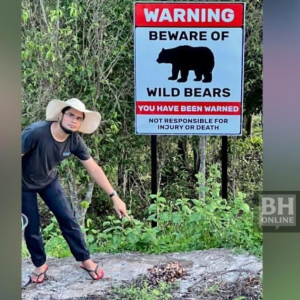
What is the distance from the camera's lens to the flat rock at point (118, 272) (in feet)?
9.29

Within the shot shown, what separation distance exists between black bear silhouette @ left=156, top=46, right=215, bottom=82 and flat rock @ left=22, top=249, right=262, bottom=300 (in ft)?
3.57

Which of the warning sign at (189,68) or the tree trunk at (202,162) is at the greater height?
the warning sign at (189,68)

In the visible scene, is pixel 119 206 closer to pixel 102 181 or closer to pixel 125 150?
pixel 102 181

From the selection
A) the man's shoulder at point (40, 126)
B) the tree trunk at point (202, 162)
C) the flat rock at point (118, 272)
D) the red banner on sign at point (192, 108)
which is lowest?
the flat rock at point (118, 272)

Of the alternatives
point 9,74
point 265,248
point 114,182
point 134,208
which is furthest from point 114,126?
point 265,248

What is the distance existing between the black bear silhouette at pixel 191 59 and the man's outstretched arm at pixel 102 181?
0.69 meters

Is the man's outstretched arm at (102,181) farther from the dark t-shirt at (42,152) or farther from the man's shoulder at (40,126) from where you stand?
the man's shoulder at (40,126)

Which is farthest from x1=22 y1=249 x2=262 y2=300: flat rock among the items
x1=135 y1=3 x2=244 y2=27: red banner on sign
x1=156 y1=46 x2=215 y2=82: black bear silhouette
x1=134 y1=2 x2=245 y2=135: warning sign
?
x1=135 y1=3 x2=244 y2=27: red banner on sign

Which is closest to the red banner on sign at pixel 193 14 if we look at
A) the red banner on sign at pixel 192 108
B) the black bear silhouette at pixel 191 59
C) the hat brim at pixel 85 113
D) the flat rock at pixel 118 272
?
the black bear silhouette at pixel 191 59

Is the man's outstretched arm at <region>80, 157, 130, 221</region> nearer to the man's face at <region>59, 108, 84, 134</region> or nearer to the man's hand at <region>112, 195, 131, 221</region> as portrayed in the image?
the man's hand at <region>112, 195, 131, 221</region>

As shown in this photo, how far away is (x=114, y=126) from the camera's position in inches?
110

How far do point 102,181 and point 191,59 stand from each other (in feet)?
2.95

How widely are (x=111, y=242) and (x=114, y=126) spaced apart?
0.71 metres

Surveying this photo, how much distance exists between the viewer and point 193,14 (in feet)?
8.90
